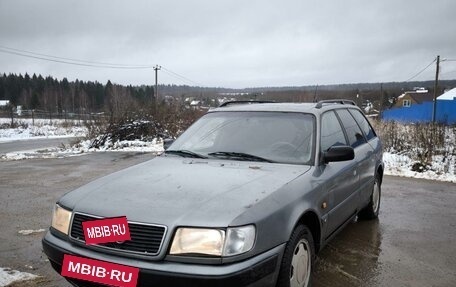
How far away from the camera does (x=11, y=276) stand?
3.51 metres

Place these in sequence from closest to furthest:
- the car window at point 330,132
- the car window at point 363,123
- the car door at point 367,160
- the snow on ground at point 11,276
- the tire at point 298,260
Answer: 1. the tire at point 298,260
2. the snow on ground at point 11,276
3. the car window at point 330,132
4. the car door at point 367,160
5. the car window at point 363,123

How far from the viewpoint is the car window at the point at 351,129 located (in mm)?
4609

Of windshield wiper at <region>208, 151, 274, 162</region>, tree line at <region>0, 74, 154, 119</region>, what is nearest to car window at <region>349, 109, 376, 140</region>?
windshield wiper at <region>208, 151, 274, 162</region>

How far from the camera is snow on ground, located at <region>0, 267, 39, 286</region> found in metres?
3.39

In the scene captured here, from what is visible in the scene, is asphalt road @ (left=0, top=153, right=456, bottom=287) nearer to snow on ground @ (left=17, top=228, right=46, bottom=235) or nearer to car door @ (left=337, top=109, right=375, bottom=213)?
snow on ground @ (left=17, top=228, right=46, bottom=235)

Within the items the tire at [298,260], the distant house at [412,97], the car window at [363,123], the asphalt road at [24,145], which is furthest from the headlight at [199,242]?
the distant house at [412,97]

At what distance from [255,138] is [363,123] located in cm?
236

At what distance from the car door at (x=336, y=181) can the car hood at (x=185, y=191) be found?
380 mm

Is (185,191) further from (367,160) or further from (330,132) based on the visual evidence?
(367,160)

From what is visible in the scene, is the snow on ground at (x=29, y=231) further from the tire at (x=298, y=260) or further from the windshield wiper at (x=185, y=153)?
the tire at (x=298, y=260)

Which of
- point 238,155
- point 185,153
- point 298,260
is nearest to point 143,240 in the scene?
point 298,260

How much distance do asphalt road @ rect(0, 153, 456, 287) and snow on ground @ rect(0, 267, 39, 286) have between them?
9 cm

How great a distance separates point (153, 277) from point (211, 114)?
101 inches

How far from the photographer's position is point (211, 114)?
178 inches
